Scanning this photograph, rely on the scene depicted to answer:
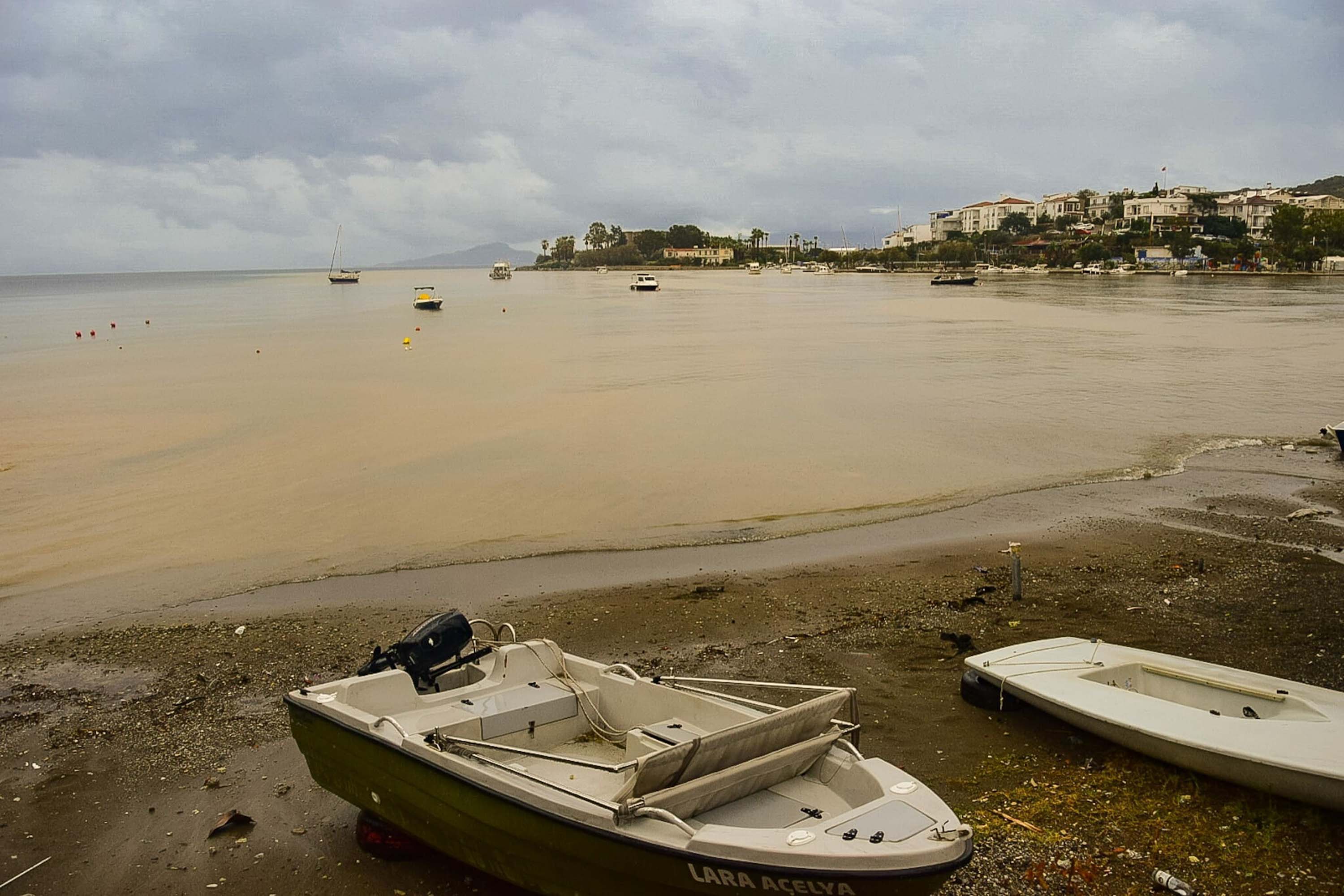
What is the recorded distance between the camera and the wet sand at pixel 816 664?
6.43m

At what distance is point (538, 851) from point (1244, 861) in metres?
4.22

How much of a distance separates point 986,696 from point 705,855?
428 cm

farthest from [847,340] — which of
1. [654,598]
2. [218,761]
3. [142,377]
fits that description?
[218,761]

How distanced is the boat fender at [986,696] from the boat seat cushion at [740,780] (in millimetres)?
2995

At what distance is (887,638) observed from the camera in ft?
33.0

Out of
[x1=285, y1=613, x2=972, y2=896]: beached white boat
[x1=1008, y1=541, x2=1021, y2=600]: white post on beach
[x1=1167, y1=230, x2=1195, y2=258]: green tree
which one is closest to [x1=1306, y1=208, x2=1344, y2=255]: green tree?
[x1=1167, y1=230, x2=1195, y2=258]: green tree

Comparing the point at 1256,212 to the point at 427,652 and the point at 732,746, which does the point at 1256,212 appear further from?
the point at 732,746

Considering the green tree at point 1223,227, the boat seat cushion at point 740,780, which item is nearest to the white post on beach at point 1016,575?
the boat seat cushion at point 740,780

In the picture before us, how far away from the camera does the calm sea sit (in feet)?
51.3

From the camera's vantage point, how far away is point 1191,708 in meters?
7.37

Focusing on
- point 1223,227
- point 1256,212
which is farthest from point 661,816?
point 1256,212

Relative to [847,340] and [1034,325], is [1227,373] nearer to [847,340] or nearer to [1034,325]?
[847,340]

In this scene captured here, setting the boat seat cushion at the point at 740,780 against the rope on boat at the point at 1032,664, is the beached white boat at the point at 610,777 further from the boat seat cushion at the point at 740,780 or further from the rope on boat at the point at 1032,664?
the rope on boat at the point at 1032,664

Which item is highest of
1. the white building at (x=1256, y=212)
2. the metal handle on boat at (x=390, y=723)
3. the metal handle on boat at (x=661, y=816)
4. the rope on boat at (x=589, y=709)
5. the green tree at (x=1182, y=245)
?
the white building at (x=1256, y=212)
